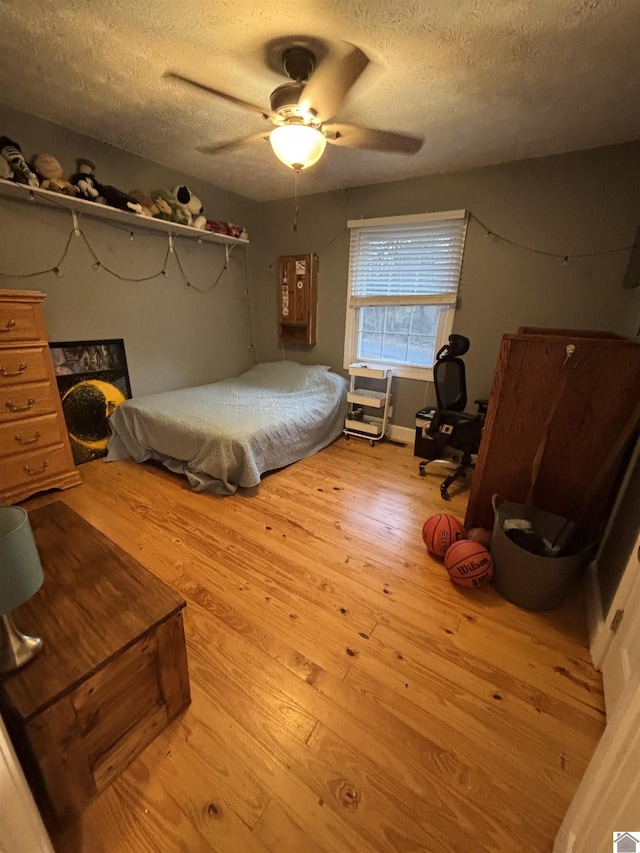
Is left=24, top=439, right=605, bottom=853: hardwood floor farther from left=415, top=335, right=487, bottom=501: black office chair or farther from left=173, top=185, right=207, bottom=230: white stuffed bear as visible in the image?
left=173, top=185, right=207, bottom=230: white stuffed bear

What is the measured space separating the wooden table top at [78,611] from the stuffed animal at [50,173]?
242cm

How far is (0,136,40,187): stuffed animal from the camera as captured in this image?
87.7 inches

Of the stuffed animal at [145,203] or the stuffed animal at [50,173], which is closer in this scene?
the stuffed animal at [50,173]

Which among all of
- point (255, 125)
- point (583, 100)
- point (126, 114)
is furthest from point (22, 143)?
point (583, 100)

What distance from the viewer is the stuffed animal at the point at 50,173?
238 cm

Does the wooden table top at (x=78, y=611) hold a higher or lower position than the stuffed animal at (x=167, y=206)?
lower

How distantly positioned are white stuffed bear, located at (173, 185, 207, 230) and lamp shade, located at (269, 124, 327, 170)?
179 cm

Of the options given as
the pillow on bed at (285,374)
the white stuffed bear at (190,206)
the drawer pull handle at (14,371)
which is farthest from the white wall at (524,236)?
the drawer pull handle at (14,371)

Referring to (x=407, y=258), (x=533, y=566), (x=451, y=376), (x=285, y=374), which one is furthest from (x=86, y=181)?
(x=533, y=566)

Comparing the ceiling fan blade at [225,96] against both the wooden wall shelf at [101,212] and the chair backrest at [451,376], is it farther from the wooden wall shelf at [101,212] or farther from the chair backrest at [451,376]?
the chair backrest at [451,376]

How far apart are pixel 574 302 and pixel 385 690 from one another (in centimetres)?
304

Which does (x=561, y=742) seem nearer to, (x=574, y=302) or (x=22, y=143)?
(x=574, y=302)

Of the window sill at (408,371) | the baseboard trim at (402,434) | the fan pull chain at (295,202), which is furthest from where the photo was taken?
the baseboard trim at (402,434)

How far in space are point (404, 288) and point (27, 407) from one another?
3.26 m
